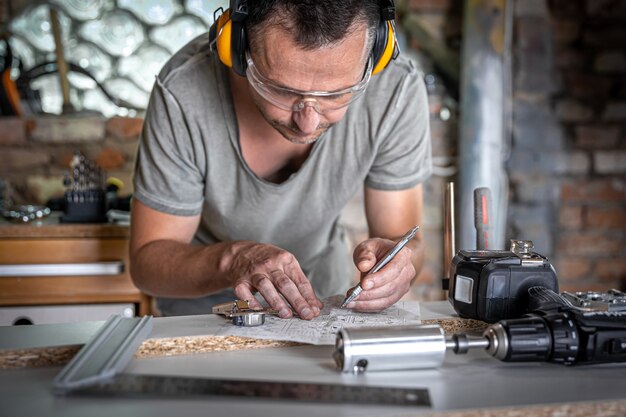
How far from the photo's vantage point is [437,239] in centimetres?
295

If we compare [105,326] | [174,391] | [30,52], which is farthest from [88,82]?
[174,391]

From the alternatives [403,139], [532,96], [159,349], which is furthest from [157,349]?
[532,96]

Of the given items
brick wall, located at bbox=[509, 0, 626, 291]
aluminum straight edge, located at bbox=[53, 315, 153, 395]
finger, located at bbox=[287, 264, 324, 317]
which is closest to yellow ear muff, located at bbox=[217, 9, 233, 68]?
finger, located at bbox=[287, 264, 324, 317]

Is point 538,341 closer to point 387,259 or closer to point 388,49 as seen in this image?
point 387,259

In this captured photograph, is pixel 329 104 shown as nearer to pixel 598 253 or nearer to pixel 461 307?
pixel 461 307

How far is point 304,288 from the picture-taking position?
1.09 meters

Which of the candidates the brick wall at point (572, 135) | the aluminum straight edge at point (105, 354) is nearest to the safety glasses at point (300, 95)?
the aluminum straight edge at point (105, 354)

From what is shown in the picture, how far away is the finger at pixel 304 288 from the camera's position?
3.54ft

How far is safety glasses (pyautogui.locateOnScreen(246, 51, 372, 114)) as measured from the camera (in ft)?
3.86

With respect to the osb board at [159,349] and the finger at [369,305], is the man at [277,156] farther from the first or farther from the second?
the osb board at [159,349]

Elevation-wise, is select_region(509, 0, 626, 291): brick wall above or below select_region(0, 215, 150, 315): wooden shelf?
above

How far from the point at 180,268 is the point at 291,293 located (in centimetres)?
43

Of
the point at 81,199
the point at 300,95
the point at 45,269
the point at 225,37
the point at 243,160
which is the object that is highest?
the point at 225,37

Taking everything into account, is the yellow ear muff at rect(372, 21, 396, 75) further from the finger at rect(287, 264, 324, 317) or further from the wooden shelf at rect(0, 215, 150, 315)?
the wooden shelf at rect(0, 215, 150, 315)
